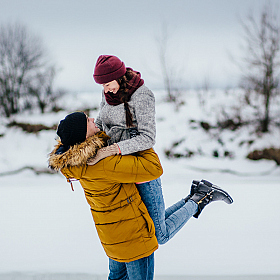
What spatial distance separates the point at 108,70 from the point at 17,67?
20.4 ft

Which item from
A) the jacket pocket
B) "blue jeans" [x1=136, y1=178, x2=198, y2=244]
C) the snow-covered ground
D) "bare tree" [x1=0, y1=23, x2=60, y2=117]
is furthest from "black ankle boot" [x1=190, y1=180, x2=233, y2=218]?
"bare tree" [x1=0, y1=23, x2=60, y2=117]

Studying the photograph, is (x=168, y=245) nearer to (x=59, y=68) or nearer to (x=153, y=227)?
(x=153, y=227)

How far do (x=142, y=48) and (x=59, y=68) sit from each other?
6.83 ft

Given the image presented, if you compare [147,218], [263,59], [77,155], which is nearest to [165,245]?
[147,218]

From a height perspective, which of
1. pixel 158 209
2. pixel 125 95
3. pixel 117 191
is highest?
pixel 125 95

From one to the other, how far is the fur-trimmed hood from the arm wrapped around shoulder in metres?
0.02

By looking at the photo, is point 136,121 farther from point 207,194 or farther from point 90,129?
point 207,194

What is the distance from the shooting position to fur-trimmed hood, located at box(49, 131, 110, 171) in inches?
34.7

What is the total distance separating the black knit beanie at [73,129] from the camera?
2.96 ft

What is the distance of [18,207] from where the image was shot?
248 cm

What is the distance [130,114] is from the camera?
3.47 feet

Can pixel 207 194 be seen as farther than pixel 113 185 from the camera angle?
Yes

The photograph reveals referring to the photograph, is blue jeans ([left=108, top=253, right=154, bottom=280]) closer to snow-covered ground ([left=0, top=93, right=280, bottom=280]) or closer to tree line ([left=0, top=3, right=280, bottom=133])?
A: snow-covered ground ([left=0, top=93, right=280, bottom=280])

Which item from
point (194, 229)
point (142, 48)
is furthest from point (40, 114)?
point (194, 229)
